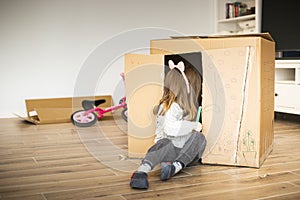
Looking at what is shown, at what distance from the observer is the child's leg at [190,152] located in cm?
169

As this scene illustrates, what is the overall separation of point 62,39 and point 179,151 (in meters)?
2.38

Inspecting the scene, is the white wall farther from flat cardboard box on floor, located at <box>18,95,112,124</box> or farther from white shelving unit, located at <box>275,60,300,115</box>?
white shelving unit, located at <box>275,60,300,115</box>

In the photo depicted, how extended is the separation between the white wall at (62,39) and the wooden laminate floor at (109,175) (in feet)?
4.14

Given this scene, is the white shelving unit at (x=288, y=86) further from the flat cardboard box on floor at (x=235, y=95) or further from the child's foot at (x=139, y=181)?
the child's foot at (x=139, y=181)

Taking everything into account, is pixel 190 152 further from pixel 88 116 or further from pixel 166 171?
pixel 88 116

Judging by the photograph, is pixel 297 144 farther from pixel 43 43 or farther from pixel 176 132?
pixel 43 43

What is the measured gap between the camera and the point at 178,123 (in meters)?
1.78

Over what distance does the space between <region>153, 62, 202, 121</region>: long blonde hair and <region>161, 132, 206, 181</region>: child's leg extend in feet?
0.33

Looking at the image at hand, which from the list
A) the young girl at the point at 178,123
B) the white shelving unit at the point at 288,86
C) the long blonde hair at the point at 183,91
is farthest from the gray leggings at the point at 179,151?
the white shelving unit at the point at 288,86

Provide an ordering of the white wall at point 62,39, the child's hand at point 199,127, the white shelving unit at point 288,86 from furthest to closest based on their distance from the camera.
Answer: the white wall at point 62,39 → the white shelving unit at point 288,86 → the child's hand at point 199,127

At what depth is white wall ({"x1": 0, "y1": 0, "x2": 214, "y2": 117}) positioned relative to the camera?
3666 mm

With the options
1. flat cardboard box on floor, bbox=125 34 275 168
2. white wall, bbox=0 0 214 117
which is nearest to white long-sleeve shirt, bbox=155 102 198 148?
flat cardboard box on floor, bbox=125 34 275 168

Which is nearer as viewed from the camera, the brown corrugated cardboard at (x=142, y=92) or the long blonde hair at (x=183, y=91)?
the long blonde hair at (x=183, y=91)

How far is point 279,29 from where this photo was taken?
3422 mm
